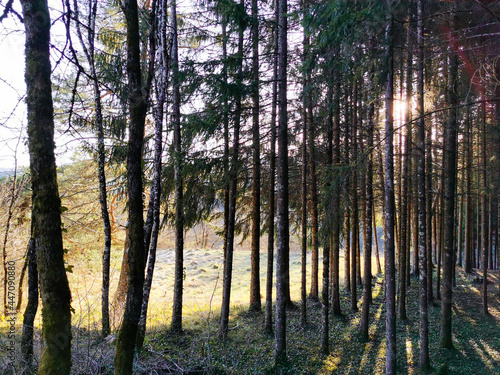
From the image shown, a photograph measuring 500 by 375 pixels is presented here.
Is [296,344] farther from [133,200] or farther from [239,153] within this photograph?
[133,200]

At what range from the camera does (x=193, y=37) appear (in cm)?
1018

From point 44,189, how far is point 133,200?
3.10 feet

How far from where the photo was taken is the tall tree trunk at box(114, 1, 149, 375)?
3621 millimetres

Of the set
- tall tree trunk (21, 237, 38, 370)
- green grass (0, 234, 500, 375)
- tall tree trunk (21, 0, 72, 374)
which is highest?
tall tree trunk (21, 0, 72, 374)

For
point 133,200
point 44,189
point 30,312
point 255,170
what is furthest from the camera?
point 255,170

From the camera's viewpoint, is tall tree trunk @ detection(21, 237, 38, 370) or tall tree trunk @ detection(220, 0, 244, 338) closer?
tall tree trunk @ detection(21, 237, 38, 370)

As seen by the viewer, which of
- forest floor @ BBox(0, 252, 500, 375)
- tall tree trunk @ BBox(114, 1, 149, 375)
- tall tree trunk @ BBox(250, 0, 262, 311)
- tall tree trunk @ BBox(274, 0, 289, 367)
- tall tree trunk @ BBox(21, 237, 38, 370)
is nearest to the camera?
tall tree trunk @ BBox(114, 1, 149, 375)

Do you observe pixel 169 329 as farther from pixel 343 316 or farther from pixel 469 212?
pixel 469 212

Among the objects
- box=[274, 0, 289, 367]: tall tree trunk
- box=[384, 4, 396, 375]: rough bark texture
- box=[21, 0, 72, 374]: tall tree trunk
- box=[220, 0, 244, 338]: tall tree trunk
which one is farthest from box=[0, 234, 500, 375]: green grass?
box=[21, 0, 72, 374]: tall tree trunk

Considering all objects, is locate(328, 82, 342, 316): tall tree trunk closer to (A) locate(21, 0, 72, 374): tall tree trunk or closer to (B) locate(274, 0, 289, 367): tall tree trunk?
(B) locate(274, 0, 289, 367): tall tree trunk

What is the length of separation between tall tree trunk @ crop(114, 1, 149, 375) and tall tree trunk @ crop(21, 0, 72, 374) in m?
0.67

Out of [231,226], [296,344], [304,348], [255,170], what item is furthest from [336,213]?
[296,344]

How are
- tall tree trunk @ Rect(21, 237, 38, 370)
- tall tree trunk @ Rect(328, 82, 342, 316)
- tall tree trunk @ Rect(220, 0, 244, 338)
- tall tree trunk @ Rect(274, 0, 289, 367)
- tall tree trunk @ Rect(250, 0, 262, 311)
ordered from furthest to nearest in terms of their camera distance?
1. tall tree trunk @ Rect(220, 0, 244, 338)
2. tall tree trunk @ Rect(250, 0, 262, 311)
3. tall tree trunk @ Rect(328, 82, 342, 316)
4. tall tree trunk @ Rect(274, 0, 289, 367)
5. tall tree trunk @ Rect(21, 237, 38, 370)

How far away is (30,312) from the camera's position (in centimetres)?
460
